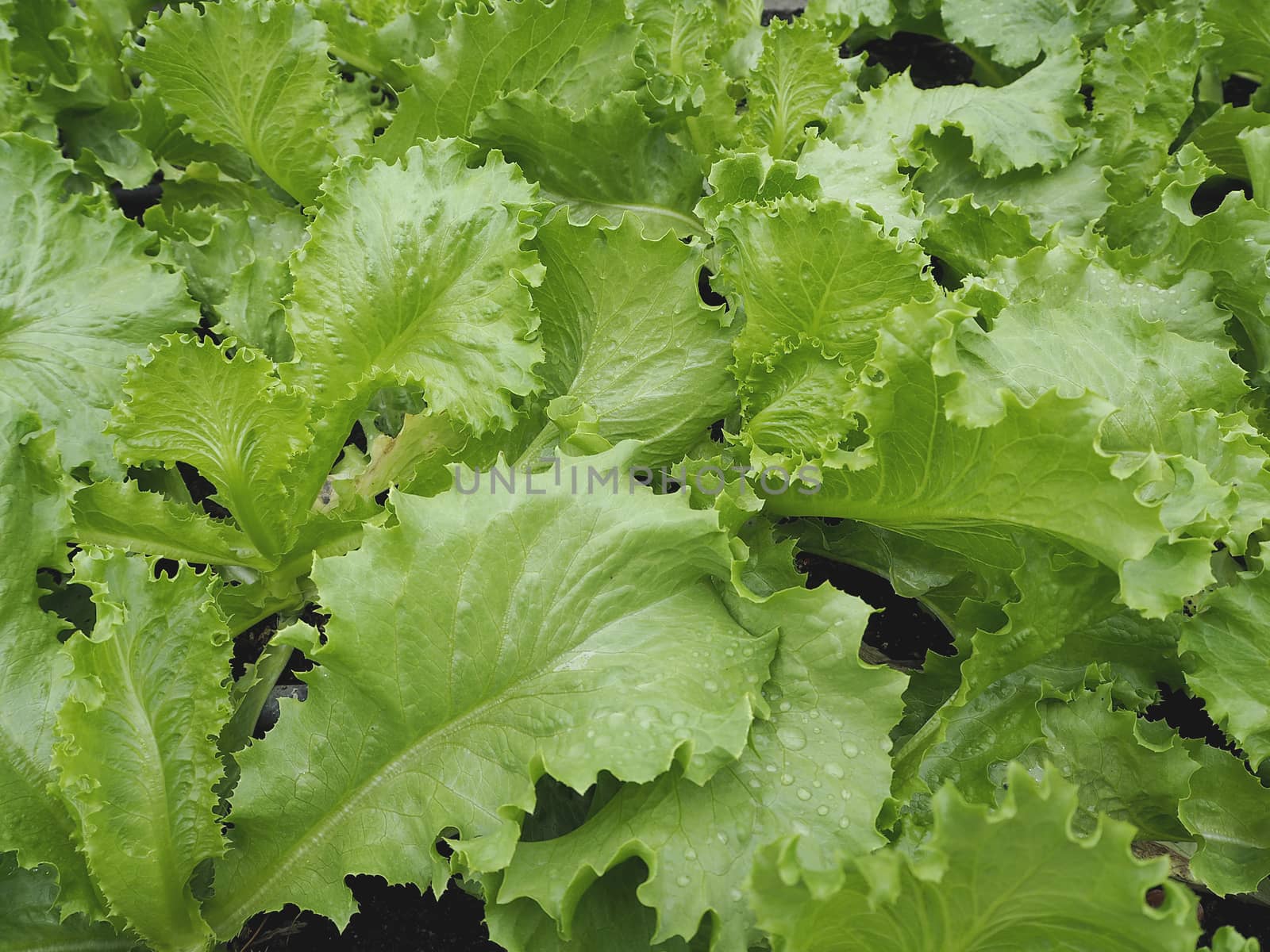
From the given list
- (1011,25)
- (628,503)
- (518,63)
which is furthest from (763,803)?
(1011,25)

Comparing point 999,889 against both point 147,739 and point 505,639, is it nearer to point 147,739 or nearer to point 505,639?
point 505,639

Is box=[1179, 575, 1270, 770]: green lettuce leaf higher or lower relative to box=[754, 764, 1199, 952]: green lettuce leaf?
lower

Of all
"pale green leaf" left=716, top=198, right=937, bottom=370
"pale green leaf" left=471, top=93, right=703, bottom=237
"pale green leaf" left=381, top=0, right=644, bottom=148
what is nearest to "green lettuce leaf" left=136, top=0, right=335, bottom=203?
"pale green leaf" left=381, top=0, right=644, bottom=148

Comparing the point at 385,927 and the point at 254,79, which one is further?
the point at 254,79

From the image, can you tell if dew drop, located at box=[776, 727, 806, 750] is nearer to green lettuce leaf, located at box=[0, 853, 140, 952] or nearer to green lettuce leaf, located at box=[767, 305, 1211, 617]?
green lettuce leaf, located at box=[767, 305, 1211, 617]

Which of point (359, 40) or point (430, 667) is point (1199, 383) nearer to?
point (430, 667)

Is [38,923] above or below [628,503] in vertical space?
below

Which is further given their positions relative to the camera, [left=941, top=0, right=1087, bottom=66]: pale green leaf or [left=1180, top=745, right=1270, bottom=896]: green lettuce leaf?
[left=941, top=0, right=1087, bottom=66]: pale green leaf

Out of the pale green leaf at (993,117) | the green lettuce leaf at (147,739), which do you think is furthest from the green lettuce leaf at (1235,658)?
the green lettuce leaf at (147,739)
